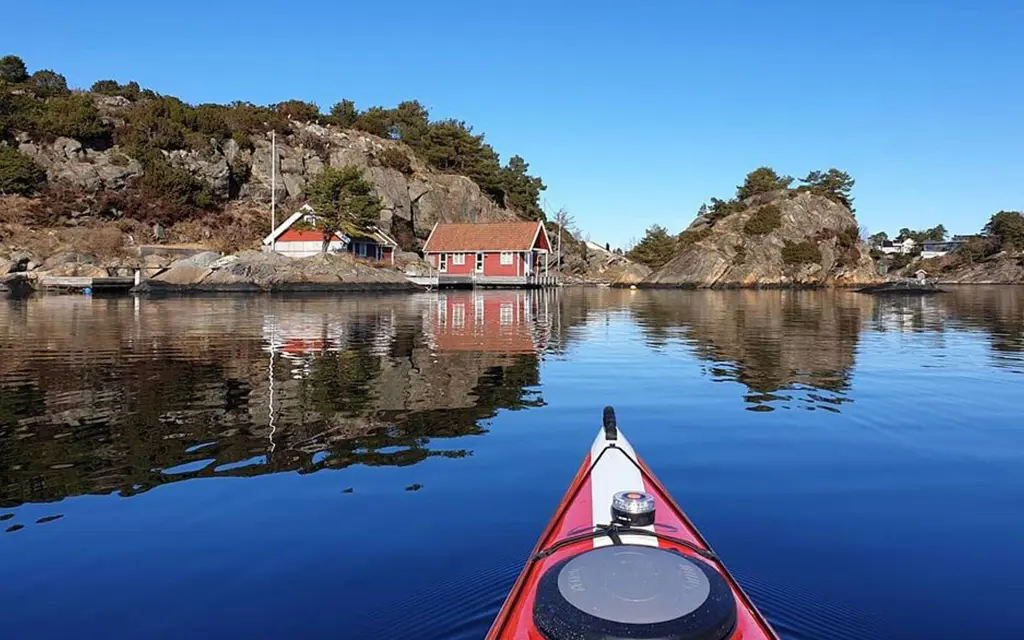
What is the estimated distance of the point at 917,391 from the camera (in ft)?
40.3

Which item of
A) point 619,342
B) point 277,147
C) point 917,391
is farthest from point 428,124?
point 917,391

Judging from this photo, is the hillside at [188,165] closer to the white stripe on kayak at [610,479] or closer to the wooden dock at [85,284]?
the wooden dock at [85,284]

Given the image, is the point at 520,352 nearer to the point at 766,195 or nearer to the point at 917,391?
the point at 917,391

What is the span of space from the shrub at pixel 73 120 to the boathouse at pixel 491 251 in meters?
32.4

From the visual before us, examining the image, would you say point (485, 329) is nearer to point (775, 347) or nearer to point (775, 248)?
point (775, 347)

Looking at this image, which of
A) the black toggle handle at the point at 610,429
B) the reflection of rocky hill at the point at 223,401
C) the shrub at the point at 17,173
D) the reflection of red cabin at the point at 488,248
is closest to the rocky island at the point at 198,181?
the shrub at the point at 17,173

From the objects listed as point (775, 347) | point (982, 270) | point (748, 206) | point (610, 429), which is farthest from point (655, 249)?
point (610, 429)

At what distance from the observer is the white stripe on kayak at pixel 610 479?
3.52 metres

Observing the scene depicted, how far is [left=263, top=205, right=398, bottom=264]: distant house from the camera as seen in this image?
60031mm

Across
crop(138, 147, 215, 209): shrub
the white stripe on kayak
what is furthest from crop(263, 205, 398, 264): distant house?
the white stripe on kayak

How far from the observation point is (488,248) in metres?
67.7

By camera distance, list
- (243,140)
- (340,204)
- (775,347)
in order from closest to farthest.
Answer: (775,347)
(340,204)
(243,140)

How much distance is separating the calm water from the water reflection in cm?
8

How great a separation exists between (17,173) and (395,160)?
36.5m
